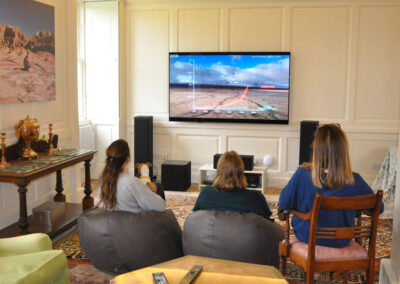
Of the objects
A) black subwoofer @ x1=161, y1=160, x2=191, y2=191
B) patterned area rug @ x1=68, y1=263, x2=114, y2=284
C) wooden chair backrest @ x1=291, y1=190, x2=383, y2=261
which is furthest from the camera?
black subwoofer @ x1=161, y1=160, x2=191, y2=191

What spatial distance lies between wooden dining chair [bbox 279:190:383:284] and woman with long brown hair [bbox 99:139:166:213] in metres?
0.96

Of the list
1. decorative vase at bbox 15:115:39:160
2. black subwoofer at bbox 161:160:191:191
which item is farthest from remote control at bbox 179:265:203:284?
black subwoofer at bbox 161:160:191:191

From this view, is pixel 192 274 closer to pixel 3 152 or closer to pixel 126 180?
pixel 126 180

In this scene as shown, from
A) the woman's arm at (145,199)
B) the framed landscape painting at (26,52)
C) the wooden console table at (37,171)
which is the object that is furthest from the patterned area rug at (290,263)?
Answer: the framed landscape painting at (26,52)

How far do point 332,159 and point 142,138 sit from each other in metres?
4.12

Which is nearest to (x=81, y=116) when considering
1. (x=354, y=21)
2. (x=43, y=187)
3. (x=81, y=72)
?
(x=81, y=72)

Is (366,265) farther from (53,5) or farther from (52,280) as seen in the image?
(53,5)

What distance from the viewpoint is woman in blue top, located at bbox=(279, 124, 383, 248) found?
8.22 ft

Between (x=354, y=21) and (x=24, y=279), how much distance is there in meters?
5.26

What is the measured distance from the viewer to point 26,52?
4.20 metres

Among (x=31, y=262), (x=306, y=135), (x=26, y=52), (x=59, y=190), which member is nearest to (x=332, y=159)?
(x=31, y=262)

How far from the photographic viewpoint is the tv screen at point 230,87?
6086mm

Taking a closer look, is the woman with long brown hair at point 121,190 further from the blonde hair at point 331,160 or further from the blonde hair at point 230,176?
the blonde hair at point 331,160

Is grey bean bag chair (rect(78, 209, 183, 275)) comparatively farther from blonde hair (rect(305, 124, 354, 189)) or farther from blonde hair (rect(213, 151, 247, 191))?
blonde hair (rect(305, 124, 354, 189))
